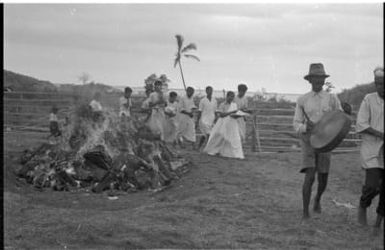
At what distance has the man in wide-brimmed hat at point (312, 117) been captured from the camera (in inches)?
256

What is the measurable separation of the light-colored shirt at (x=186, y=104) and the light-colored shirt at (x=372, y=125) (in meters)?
8.33

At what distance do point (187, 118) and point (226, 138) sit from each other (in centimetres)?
206

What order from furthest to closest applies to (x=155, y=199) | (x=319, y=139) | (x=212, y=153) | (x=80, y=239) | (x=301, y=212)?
(x=212, y=153)
(x=155, y=199)
(x=301, y=212)
(x=319, y=139)
(x=80, y=239)

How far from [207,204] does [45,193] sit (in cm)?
306

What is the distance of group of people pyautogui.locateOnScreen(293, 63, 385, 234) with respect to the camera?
5961 millimetres

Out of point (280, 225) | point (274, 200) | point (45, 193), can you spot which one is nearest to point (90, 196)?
point (45, 193)

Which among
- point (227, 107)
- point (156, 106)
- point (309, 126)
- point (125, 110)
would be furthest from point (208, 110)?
point (309, 126)

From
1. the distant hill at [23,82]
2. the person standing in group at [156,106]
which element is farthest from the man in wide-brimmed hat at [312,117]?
the distant hill at [23,82]

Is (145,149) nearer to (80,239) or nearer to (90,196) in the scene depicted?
(90,196)

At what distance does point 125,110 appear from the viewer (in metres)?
12.0

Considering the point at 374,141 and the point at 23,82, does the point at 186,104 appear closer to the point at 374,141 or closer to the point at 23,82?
the point at 374,141

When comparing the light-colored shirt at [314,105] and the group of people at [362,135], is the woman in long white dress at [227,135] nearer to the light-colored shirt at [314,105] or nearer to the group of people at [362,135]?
the group of people at [362,135]

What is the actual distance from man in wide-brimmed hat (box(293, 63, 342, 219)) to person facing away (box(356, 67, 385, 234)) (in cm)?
59

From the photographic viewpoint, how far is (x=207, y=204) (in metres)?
7.30
